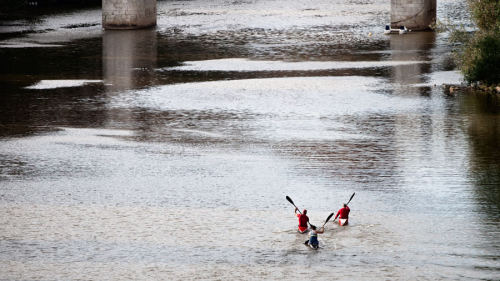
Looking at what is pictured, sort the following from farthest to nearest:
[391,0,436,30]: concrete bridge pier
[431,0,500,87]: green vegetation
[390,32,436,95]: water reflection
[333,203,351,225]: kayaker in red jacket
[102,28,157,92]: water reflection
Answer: [391,0,436,30]: concrete bridge pier < [102,28,157,92]: water reflection < [390,32,436,95]: water reflection < [431,0,500,87]: green vegetation < [333,203,351,225]: kayaker in red jacket

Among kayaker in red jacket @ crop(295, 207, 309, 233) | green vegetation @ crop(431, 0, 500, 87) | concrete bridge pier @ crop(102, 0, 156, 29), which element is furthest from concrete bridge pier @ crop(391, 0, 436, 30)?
kayaker in red jacket @ crop(295, 207, 309, 233)

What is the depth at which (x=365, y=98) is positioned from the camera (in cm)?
1759

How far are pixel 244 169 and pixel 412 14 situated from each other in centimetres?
2501

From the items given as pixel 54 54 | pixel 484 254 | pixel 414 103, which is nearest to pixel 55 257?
pixel 484 254

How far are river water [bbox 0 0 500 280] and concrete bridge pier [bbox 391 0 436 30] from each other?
10160 mm

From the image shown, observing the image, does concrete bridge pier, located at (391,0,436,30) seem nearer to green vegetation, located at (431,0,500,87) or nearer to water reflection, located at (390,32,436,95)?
water reflection, located at (390,32,436,95)

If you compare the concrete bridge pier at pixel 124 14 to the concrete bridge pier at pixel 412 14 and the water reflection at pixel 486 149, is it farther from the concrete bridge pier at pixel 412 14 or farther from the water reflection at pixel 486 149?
the water reflection at pixel 486 149

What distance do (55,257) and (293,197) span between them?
10.8ft

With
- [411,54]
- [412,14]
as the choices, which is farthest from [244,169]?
[412,14]

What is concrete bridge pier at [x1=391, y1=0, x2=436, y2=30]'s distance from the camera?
34.7 meters

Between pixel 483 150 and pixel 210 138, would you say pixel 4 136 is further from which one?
pixel 483 150

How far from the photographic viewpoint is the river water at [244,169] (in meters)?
8.02

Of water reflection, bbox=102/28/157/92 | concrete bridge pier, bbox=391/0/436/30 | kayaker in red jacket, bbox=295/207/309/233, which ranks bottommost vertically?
kayaker in red jacket, bbox=295/207/309/233

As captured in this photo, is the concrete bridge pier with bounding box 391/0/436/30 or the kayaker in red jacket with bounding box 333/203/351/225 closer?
the kayaker in red jacket with bounding box 333/203/351/225
